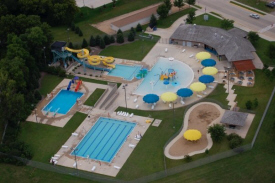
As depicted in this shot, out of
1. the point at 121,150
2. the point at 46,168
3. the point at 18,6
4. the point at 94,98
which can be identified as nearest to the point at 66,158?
the point at 46,168

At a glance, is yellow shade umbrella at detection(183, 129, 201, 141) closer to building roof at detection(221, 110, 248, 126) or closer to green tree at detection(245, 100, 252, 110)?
building roof at detection(221, 110, 248, 126)

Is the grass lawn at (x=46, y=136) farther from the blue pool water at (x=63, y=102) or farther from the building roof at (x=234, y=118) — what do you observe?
the building roof at (x=234, y=118)

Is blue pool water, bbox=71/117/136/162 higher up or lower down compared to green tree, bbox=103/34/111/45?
lower down

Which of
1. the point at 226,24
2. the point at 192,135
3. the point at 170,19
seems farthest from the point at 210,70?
the point at 170,19

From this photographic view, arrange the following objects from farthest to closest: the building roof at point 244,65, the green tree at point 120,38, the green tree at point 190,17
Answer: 1. the green tree at point 190,17
2. the green tree at point 120,38
3. the building roof at point 244,65

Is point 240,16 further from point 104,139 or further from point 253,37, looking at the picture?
point 104,139

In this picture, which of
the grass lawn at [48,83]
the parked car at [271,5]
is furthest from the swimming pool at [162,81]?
the parked car at [271,5]

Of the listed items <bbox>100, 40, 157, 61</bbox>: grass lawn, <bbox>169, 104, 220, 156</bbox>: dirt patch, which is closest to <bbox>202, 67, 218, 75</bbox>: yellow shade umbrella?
<bbox>169, 104, 220, 156</bbox>: dirt patch
